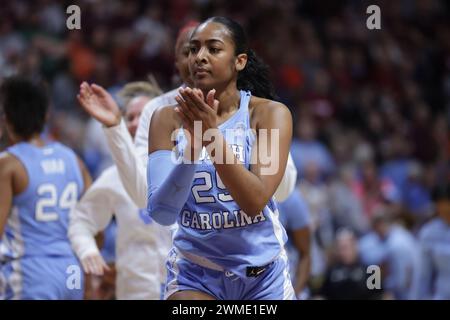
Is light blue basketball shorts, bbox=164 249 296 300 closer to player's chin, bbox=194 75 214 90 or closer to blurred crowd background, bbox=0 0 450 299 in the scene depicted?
player's chin, bbox=194 75 214 90

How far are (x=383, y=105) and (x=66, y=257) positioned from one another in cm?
838

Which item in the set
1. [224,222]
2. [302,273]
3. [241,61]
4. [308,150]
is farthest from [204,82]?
[308,150]

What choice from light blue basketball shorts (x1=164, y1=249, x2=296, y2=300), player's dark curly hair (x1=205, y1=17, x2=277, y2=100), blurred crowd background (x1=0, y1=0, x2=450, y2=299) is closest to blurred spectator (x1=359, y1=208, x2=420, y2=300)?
blurred crowd background (x1=0, y1=0, x2=450, y2=299)

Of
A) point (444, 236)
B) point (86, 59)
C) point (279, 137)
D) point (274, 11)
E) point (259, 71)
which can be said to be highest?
point (274, 11)

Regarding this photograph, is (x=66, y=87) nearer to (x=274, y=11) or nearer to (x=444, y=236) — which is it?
(x=274, y=11)

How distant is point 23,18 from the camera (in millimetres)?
12242

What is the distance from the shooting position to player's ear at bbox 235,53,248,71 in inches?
177

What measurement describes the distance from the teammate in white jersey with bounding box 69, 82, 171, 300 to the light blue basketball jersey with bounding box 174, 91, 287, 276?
1429 mm

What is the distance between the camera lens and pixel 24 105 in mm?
5816

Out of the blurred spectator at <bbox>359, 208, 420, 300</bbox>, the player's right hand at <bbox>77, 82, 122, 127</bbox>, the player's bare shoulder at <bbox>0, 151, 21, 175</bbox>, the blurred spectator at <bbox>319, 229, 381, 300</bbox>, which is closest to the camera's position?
the player's right hand at <bbox>77, 82, 122, 127</bbox>

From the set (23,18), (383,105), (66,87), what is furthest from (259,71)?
(383,105)

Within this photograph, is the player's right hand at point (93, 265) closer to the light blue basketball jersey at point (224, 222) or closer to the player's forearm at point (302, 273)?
the light blue basketball jersey at point (224, 222)

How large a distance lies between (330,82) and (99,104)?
28.5ft

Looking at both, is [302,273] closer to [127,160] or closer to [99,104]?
A: [127,160]
